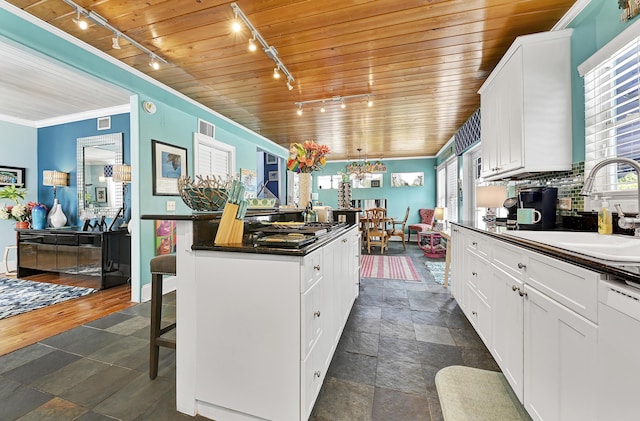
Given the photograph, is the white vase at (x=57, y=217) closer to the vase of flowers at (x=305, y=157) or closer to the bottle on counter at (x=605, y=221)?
the vase of flowers at (x=305, y=157)

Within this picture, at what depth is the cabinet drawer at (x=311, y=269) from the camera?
1.19 meters

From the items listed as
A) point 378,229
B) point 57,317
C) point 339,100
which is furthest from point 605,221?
point 378,229

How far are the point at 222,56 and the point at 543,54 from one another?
2758 millimetres

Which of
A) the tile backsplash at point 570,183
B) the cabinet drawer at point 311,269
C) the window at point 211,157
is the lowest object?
the cabinet drawer at point 311,269

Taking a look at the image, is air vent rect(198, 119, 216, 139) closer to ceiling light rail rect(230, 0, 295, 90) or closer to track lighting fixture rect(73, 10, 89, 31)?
ceiling light rail rect(230, 0, 295, 90)

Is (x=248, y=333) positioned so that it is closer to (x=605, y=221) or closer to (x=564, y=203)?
(x=605, y=221)

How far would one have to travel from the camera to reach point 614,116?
160 centimetres

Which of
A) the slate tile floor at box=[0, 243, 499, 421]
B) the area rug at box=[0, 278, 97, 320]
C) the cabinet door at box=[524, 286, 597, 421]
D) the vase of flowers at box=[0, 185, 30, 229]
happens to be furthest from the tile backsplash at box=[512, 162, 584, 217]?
the vase of flowers at box=[0, 185, 30, 229]

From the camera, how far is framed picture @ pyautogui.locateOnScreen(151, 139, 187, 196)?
3135 millimetres

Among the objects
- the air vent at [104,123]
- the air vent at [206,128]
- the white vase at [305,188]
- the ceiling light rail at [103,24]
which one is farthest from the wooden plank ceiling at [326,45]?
the air vent at [104,123]

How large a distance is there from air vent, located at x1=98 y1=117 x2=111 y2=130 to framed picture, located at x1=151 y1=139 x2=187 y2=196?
1.41 m

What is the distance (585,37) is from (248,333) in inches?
115

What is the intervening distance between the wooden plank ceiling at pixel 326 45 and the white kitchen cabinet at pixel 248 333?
1.76 metres

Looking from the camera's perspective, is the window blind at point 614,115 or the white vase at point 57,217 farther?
the white vase at point 57,217
